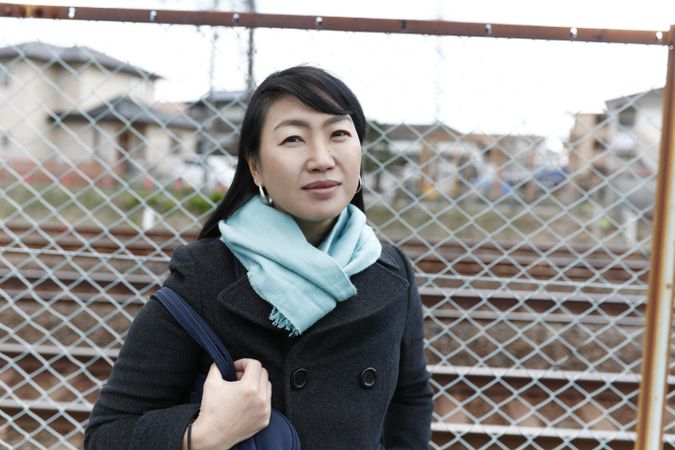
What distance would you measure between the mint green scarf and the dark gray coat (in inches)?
1.6

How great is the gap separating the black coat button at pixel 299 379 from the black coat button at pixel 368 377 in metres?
0.15

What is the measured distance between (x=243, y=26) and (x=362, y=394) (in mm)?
1164

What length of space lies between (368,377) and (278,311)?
284 millimetres

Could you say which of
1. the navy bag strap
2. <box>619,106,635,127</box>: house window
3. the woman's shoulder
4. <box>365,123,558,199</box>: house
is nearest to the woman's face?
the woman's shoulder

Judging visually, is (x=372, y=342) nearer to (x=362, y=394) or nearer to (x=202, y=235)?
(x=362, y=394)

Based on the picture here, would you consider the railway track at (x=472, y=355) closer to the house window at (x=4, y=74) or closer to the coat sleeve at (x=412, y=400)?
the house window at (x=4, y=74)

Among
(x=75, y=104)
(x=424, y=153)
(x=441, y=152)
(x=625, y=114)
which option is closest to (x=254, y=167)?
(x=75, y=104)

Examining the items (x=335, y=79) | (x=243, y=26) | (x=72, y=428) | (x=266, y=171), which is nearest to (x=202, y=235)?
Answer: (x=266, y=171)

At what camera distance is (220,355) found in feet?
4.18

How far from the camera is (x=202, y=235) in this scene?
1513mm

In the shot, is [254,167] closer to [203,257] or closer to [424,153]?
[203,257]

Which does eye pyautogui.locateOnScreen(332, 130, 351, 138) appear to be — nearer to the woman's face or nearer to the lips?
the woman's face

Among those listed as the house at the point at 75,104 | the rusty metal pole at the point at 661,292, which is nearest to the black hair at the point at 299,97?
the rusty metal pole at the point at 661,292

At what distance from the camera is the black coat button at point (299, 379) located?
1.34m
